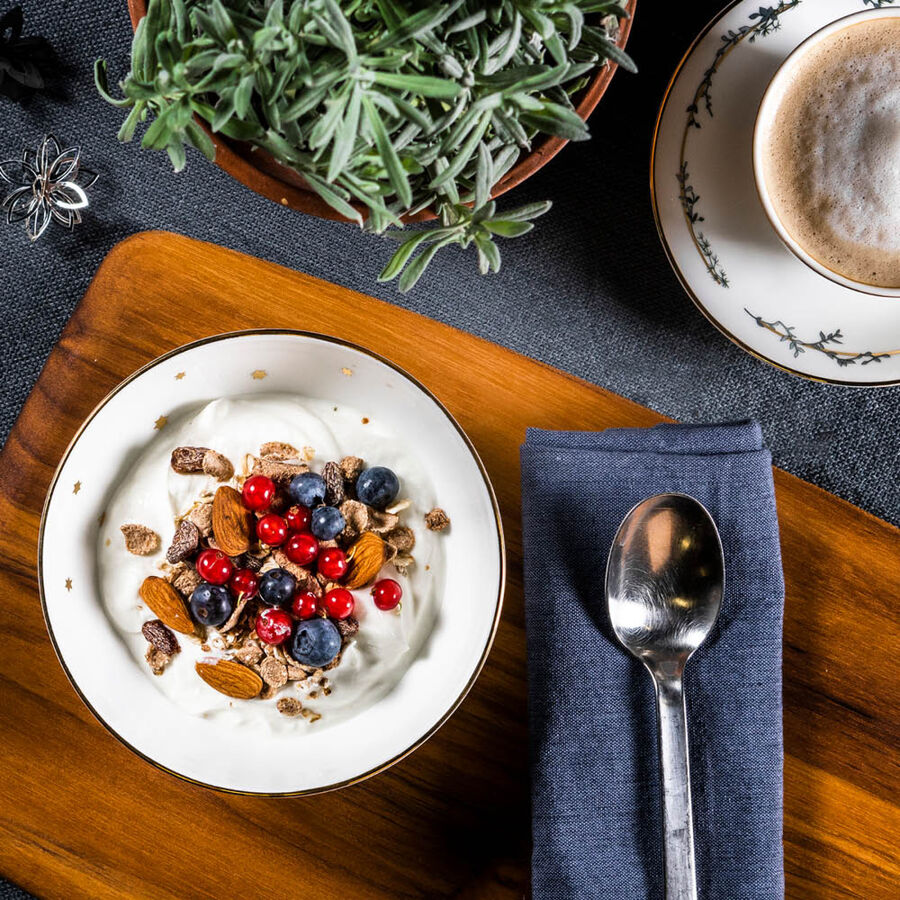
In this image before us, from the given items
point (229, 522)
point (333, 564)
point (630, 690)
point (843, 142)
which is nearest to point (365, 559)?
point (333, 564)

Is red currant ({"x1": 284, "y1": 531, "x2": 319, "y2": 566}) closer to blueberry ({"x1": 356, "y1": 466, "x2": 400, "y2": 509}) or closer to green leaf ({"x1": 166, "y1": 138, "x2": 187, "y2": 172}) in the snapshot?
blueberry ({"x1": 356, "y1": 466, "x2": 400, "y2": 509})

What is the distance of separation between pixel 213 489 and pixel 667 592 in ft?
1.46

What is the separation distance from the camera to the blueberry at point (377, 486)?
864 mm

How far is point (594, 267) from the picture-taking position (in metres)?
1.07

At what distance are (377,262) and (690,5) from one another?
462 mm

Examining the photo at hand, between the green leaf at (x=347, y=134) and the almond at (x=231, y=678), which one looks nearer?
the green leaf at (x=347, y=134)

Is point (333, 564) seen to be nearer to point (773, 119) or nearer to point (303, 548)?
point (303, 548)

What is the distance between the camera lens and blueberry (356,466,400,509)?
86 cm

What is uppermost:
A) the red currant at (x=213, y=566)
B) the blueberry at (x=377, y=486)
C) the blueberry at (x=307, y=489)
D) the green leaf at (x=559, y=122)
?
the green leaf at (x=559, y=122)

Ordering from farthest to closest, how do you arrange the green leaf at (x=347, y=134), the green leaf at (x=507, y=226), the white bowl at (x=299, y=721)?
the white bowl at (x=299, y=721) < the green leaf at (x=507, y=226) < the green leaf at (x=347, y=134)

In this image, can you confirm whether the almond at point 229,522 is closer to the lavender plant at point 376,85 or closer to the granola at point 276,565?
the granola at point 276,565

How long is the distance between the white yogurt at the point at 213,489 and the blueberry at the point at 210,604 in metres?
0.04

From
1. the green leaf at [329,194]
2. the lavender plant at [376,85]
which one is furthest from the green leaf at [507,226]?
the green leaf at [329,194]

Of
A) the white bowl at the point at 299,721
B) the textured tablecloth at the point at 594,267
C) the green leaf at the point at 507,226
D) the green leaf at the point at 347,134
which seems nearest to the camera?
the green leaf at the point at 347,134
